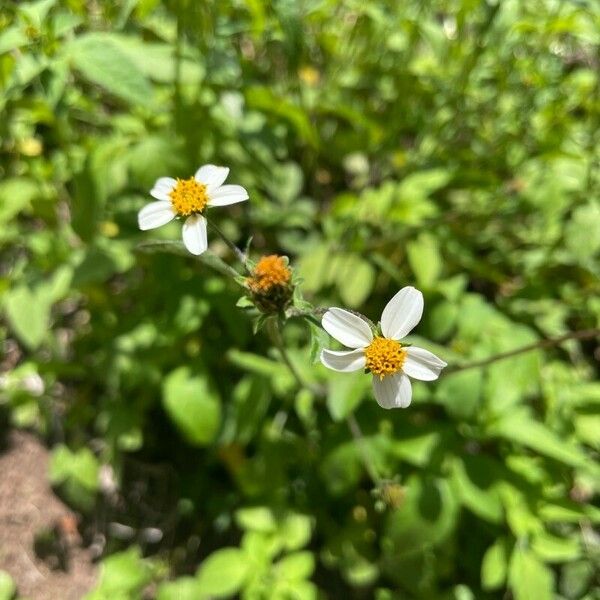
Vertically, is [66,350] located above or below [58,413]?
above

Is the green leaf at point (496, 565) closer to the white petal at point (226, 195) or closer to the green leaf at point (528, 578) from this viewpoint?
the green leaf at point (528, 578)

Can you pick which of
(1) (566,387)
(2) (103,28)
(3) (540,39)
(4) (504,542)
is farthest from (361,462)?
(2) (103,28)

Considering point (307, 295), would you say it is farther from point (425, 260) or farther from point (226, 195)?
point (226, 195)

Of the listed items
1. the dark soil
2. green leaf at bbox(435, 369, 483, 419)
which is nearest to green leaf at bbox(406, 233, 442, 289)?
green leaf at bbox(435, 369, 483, 419)

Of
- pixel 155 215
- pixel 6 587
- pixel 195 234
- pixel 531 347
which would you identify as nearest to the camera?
pixel 195 234

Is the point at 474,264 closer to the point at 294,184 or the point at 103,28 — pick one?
the point at 294,184

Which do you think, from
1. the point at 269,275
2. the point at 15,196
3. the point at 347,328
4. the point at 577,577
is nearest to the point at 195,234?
the point at 269,275
